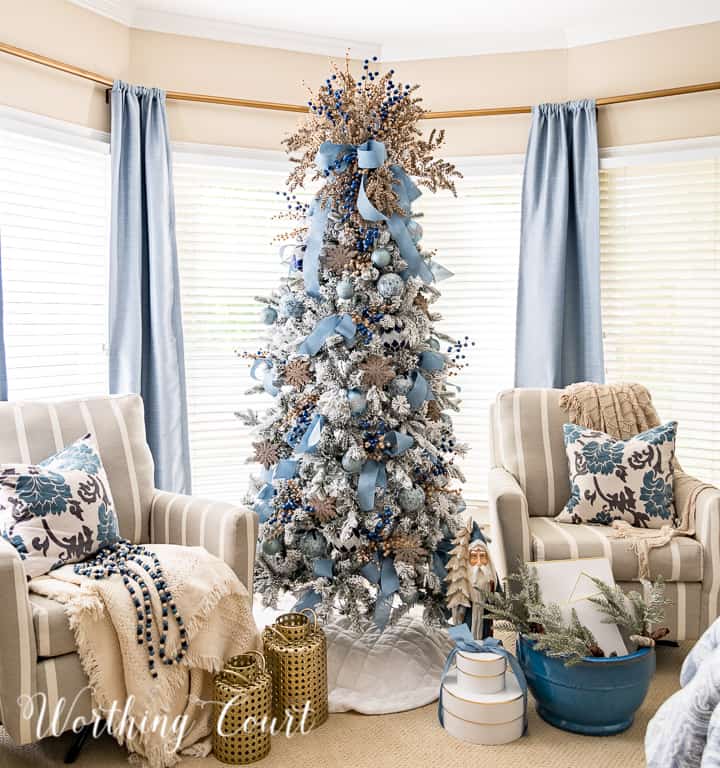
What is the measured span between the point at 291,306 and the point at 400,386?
50cm

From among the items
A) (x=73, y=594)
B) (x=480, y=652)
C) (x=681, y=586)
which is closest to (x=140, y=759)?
(x=73, y=594)

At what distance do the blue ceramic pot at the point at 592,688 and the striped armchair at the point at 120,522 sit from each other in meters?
0.97

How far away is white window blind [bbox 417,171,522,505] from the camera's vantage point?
425cm

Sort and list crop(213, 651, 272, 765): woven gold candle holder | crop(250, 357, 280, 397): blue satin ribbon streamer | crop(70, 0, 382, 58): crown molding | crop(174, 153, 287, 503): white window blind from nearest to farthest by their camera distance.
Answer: crop(213, 651, 272, 765): woven gold candle holder < crop(250, 357, 280, 397): blue satin ribbon streamer < crop(70, 0, 382, 58): crown molding < crop(174, 153, 287, 503): white window blind

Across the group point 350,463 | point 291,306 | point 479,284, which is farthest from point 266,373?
point 479,284

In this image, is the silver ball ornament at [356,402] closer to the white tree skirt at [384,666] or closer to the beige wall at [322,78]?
→ the white tree skirt at [384,666]

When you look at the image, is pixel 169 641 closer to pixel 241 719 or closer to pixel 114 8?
pixel 241 719

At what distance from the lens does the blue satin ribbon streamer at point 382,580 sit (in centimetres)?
266

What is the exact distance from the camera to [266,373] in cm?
288

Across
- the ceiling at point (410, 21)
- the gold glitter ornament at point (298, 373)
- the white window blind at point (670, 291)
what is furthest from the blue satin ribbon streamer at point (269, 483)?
the ceiling at point (410, 21)

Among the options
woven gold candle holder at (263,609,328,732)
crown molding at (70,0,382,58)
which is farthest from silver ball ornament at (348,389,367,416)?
crown molding at (70,0,382,58)

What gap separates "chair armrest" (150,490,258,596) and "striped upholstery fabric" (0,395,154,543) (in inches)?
3.2

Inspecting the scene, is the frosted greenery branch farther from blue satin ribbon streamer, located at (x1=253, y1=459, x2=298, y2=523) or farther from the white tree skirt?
blue satin ribbon streamer, located at (x1=253, y1=459, x2=298, y2=523)

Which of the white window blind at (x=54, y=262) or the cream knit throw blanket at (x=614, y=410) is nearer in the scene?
the cream knit throw blanket at (x=614, y=410)
